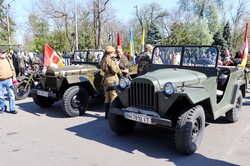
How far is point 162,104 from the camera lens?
3.48m

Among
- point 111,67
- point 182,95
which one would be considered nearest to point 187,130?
point 182,95

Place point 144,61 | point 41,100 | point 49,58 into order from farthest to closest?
point 49,58, point 41,100, point 144,61

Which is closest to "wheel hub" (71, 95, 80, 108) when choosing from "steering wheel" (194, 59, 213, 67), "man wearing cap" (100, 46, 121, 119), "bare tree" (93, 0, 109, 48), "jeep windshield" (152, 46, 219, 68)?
"man wearing cap" (100, 46, 121, 119)

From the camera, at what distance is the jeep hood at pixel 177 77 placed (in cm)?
368

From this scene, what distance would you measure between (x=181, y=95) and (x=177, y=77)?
0.72 meters

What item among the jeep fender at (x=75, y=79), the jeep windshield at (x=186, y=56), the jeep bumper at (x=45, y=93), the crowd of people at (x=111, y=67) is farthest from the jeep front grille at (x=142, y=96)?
the jeep bumper at (x=45, y=93)

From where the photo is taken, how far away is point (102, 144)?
13.0ft

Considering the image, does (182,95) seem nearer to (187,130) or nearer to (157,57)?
(187,130)

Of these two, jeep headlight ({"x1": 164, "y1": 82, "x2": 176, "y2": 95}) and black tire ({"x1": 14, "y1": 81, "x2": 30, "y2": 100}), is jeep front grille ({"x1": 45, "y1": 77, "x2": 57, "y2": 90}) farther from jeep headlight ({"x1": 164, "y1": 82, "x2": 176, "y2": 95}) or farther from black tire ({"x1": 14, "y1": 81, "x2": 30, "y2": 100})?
jeep headlight ({"x1": 164, "y1": 82, "x2": 176, "y2": 95})

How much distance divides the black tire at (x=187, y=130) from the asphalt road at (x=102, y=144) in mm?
159

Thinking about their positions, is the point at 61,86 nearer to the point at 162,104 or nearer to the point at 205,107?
the point at 162,104

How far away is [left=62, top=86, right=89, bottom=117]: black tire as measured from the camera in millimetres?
5445

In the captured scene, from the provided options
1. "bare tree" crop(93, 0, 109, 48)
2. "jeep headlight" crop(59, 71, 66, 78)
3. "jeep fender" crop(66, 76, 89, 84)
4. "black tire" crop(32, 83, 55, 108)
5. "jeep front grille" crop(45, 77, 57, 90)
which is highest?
"bare tree" crop(93, 0, 109, 48)

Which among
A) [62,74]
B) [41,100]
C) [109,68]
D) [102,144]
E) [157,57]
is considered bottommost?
[102,144]
